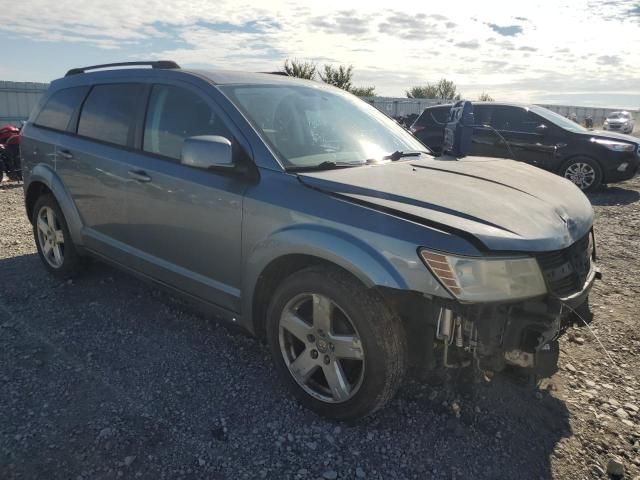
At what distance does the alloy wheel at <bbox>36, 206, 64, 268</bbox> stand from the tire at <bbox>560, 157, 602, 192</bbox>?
8.74 metres

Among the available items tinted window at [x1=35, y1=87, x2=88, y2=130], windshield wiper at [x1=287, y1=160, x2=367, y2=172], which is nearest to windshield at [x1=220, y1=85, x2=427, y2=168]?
windshield wiper at [x1=287, y1=160, x2=367, y2=172]

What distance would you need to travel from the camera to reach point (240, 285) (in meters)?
3.05

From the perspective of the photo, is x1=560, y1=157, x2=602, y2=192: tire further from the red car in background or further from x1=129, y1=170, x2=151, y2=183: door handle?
the red car in background

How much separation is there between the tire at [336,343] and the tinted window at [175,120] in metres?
1.13

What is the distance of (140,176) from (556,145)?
8559 mm

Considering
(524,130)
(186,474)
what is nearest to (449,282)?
(186,474)

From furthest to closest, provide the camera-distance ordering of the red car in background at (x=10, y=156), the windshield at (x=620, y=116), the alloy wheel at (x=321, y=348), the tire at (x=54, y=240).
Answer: the windshield at (x=620, y=116) < the red car in background at (x=10, y=156) < the tire at (x=54, y=240) < the alloy wheel at (x=321, y=348)

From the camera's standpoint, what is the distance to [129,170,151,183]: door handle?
11.5 ft

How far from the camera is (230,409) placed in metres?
2.88

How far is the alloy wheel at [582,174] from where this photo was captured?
31.9 feet

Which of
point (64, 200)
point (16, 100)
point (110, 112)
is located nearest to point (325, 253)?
point (110, 112)

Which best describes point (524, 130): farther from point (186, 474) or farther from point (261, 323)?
point (186, 474)

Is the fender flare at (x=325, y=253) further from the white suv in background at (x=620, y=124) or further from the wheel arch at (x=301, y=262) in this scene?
the white suv in background at (x=620, y=124)

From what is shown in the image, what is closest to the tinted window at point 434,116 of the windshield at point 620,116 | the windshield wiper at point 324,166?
the windshield wiper at point 324,166
